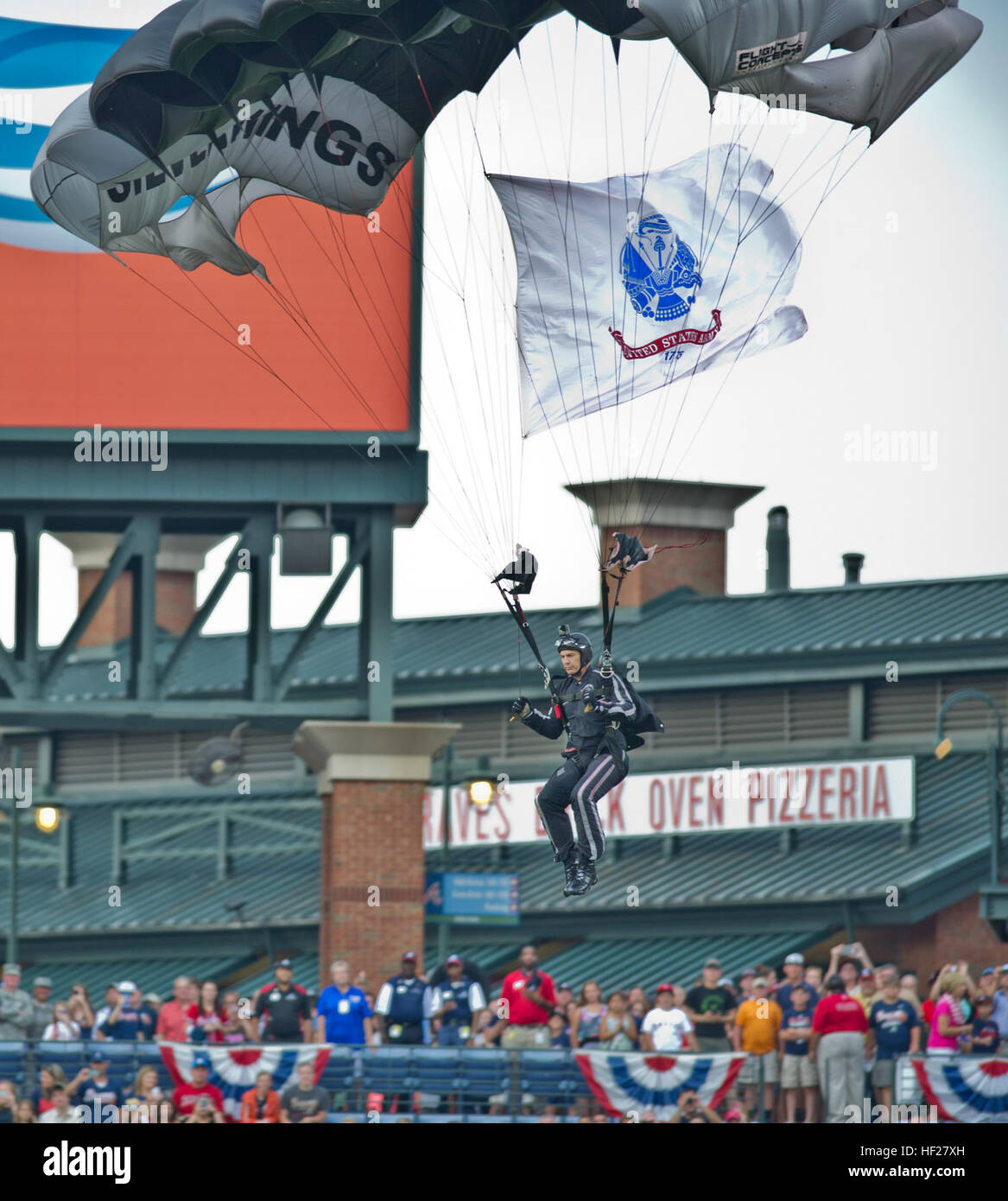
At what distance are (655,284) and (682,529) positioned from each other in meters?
17.7

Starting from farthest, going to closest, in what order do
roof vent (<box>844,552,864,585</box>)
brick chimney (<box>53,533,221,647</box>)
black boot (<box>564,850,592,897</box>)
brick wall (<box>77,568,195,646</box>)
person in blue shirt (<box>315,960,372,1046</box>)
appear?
brick wall (<box>77,568,195,646</box>) < brick chimney (<box>53,533,221,647</box>) < roof vent (<box>844,552,864,585</box>) < person in blue shirt (<box>315,960,372,1046</box>) < black boot (<box>564,850,592,897</box>)

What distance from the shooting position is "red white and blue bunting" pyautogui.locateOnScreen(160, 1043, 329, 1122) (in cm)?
2650

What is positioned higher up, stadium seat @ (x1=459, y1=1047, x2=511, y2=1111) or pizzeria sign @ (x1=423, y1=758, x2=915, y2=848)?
pizzeria sign @ (x1=423, y1=758, x2=915, y2=848)

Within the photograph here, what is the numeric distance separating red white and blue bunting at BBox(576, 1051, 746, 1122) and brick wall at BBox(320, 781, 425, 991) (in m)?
4.57

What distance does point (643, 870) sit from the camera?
39594mm

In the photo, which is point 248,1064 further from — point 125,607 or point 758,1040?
point 125,607

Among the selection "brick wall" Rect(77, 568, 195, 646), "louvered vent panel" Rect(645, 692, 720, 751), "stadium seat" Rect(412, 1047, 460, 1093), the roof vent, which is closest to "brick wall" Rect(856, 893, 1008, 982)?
"louvered vent panel" Rect(645, 692, 720, 751)

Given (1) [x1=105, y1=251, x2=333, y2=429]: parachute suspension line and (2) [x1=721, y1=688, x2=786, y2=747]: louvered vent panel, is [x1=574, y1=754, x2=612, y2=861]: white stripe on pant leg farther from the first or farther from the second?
(2) [x1=721, y1=688, x2=786, y2=747]: louvered vent panel

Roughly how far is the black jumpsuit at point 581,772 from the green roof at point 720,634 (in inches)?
641

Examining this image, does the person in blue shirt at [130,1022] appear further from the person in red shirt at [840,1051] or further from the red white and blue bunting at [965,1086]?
the red white and blue bunting at [965,1086]

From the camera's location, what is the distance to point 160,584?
55.5 metres

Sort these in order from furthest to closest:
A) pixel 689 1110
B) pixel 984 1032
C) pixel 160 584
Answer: pixel 160 584
pixel 984 1032
pixel 689 1110

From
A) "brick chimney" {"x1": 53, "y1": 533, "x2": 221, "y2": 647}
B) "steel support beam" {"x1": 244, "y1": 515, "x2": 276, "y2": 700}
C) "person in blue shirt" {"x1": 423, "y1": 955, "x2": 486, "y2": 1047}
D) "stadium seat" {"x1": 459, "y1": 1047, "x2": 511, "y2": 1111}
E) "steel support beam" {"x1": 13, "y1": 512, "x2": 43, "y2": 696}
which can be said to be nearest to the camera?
"stadium seat" {"x1": 459, "y1": 1047, "x2": 511, "y2": 1111}

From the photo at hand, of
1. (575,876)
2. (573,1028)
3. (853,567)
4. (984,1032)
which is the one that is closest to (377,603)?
(573,1028)
